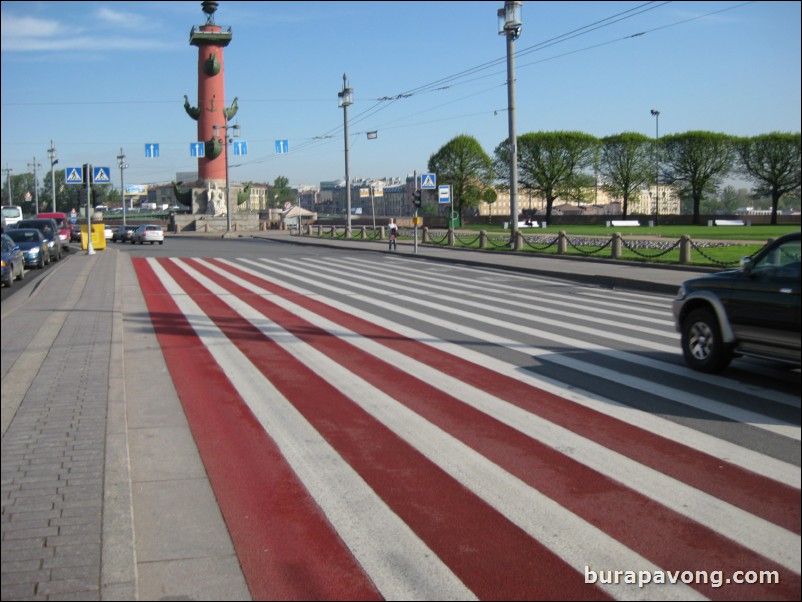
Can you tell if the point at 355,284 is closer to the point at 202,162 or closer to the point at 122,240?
the point at 122,240

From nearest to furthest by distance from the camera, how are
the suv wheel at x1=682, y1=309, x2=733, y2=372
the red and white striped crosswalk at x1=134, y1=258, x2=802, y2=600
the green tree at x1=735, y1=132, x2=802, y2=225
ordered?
1. the red and white striped crosswalk at x1=134, y1=258, x2=802, y2=600
2. the suv wheel at x1=682, y1=309, x2=733, y2=372
3. the green tree at x1=735, y1=132, x2=802, y2=225

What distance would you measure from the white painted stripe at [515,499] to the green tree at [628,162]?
77258mm

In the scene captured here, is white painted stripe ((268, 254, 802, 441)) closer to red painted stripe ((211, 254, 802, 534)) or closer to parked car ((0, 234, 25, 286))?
red painted stripe ((211, 254, 802, 534))

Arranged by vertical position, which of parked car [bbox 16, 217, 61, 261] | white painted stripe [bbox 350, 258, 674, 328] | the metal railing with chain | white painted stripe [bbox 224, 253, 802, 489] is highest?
parked car [bbox 16, 217, 61, 261]

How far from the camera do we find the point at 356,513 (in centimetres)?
505

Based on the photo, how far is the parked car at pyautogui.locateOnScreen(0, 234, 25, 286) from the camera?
838 inches

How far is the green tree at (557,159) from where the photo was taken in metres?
82.0

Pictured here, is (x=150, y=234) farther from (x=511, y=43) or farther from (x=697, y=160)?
(x=697, y=160)

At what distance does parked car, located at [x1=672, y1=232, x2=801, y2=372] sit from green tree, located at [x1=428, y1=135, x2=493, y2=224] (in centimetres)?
8284

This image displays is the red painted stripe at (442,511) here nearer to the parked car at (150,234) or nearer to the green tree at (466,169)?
the parked car at (150,234)

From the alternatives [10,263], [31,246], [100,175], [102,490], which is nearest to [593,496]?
[102,490]

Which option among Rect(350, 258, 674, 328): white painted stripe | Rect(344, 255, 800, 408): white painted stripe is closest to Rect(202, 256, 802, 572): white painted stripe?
Rect(344, 255, 800, 408): white painted stripe

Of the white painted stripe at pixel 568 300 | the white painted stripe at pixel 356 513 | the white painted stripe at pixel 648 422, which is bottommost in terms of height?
the white painted stripe at pixel 356 513

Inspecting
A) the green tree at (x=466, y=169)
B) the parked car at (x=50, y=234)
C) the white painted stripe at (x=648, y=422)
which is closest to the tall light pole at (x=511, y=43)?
the parked car at (x=50, y=234)
